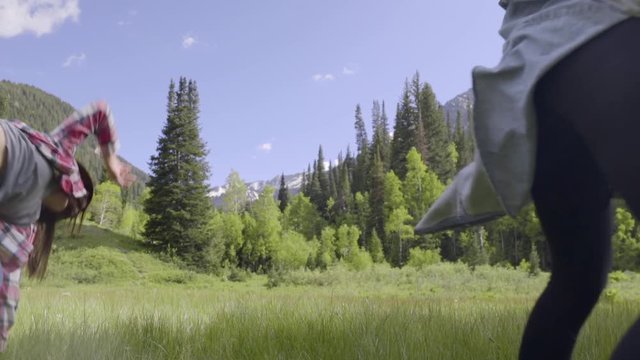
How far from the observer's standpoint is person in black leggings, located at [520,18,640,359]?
89 cm

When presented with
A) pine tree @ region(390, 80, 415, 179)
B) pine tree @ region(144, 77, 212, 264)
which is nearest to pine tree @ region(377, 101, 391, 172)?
pine tree @ region(390, 80, 415, 179)

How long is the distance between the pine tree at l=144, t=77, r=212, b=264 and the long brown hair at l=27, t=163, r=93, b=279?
106 ft

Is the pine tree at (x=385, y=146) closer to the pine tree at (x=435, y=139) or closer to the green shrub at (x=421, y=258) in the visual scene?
the pine tree at (x=435, y=139)

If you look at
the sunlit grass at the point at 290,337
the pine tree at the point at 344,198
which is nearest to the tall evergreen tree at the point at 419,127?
the pine tree at the point at 344,198

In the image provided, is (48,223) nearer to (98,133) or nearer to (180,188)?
(98,133)

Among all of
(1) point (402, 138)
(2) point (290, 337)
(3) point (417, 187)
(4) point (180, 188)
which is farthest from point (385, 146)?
(2) point (290, 337)

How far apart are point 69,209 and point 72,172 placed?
0.33 m

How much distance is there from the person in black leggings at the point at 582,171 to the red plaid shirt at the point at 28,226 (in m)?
1.80

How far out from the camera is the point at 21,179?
187cm

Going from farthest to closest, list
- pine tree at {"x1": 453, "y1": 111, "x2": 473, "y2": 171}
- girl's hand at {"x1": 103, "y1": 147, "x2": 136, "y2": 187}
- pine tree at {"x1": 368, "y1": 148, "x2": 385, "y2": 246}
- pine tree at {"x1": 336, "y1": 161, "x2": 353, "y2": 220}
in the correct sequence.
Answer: pine tree at {"x1": 336, "y1": 161, "x2": 353, "y2": 220}, pine tree at {"x1": 453, "y1": 111, "x2": 473, "y2": 171}, pine tree at {"x1": 368, "y1": 148, "x2": 385, "y2": 246}, girl's hand at {"x1": 103, "y1": 147, "x2": 136, "y2": 187}

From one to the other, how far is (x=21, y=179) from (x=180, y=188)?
3500cm

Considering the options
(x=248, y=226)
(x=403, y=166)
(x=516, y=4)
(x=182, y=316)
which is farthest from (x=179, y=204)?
(x=516, y=4)

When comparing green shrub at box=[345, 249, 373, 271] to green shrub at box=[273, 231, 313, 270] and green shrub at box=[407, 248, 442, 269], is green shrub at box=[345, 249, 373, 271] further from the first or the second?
green shrub at box=[273, 231, 313, 270]

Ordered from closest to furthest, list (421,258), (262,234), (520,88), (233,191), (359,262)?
(520,88)
(421,258)
(359,262)
(262,234)
(233,191)
